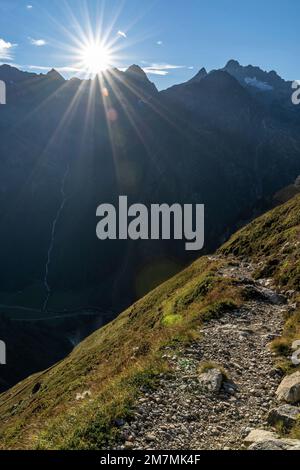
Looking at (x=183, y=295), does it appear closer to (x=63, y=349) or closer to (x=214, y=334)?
(x=214, y=334)

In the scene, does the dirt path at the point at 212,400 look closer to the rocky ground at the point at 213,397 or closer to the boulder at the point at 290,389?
the rocky ground at the point at 213,397

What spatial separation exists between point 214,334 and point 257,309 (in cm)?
658

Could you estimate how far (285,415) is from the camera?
40.9 ft

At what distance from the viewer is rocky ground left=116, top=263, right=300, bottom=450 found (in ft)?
39.8

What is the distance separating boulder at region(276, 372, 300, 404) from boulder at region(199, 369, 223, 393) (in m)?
2.13

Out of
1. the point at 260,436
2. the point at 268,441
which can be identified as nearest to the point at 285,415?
the point at 260,436

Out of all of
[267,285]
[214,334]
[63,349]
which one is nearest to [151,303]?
[267,285]

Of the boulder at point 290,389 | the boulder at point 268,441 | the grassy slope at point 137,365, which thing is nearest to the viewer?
the boulder at point 268,441

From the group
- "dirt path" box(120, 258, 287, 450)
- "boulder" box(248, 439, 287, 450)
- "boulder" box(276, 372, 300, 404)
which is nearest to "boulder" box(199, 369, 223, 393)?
"dirt path" box(120, 258, 287, 450)

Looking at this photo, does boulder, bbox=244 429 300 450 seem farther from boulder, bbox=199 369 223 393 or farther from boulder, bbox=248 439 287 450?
boulder, bbox=199 369 223 393

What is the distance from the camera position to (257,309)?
26812 millimetres

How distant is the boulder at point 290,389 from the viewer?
Answer: 13764mm

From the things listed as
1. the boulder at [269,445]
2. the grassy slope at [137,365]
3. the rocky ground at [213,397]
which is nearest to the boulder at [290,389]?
the rocky ground at [213,397]

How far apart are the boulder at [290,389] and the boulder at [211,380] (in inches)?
83.9
